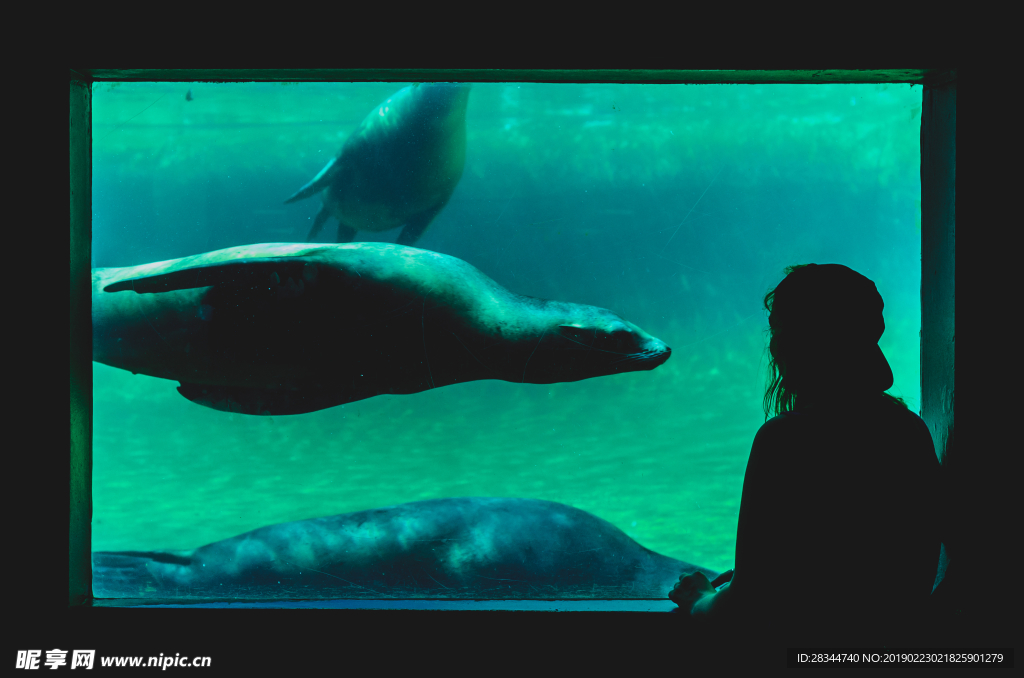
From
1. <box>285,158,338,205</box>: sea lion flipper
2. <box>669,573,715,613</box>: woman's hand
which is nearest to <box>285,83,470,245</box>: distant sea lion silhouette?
<box>285,158,338,205</box>: sea lion flipper

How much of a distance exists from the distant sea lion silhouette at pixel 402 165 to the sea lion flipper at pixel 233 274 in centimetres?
201

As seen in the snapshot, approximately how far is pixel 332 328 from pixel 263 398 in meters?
0.51

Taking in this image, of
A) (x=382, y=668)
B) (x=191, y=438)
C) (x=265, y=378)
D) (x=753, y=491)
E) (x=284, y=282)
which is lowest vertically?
(x=382, y=668)

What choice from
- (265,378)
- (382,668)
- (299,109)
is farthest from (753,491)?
(299,109)

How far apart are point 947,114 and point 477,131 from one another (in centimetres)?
650

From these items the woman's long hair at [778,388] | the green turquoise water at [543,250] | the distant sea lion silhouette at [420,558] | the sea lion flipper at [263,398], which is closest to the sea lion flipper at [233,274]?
the green turquoise water at [543,250]

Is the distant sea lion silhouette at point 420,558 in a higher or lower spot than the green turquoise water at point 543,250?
lower

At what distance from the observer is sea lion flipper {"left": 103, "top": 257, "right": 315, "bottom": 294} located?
2.50 metres

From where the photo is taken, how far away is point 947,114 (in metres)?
1.84

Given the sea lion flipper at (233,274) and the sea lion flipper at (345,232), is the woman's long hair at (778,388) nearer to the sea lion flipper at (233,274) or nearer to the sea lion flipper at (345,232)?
the sea lion flipper at (233,274)

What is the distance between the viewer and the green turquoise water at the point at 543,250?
3.98 m

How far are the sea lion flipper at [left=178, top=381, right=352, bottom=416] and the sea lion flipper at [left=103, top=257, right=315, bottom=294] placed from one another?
0.48 meters

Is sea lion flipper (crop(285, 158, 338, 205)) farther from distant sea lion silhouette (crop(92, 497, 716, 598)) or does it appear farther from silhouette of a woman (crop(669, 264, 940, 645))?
silhouette of a woman (crop(669, 264, 940, 645))

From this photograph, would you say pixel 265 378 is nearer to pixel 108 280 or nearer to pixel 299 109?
pixel 108 280
